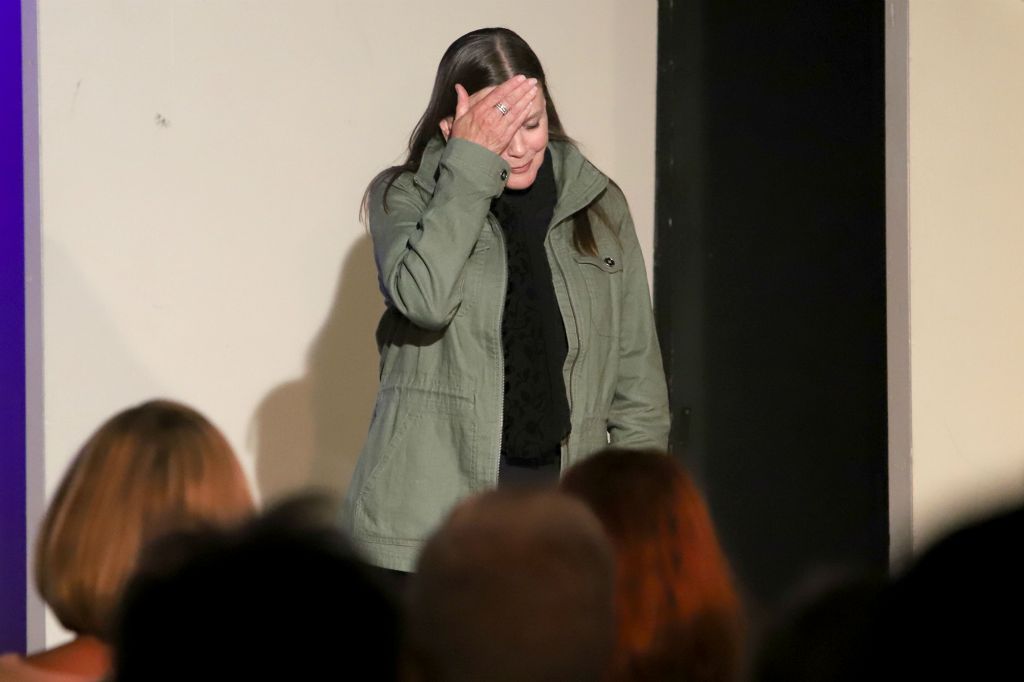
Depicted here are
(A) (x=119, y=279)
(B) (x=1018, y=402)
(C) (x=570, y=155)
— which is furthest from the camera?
(B) (x=1018, y=402)

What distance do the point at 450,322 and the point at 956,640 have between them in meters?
1.52

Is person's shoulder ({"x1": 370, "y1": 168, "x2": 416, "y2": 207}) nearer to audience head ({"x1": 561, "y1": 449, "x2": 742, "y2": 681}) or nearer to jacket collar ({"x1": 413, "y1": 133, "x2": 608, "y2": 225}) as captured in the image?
jacket collar ({"x1": 413, "y1": 133, "x2": 608, "y2": 225})

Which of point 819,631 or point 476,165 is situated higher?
point 476,165

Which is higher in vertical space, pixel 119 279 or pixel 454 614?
pixel 119 279

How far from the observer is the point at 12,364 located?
264 centimetres

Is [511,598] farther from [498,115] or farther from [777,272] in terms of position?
[777,272]

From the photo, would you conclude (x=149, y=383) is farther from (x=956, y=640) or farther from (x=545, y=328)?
(x=956, y=640)

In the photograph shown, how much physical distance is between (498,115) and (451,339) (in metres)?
0.37

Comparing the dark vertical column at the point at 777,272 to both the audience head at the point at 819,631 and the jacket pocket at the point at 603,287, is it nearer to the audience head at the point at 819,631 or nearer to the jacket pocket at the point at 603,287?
the jacket pocket at the point at 603,287

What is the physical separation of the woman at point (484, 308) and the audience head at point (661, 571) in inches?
27.8

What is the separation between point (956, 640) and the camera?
27.8 inches

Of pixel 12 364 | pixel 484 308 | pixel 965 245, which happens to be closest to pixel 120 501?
pixel 484 308

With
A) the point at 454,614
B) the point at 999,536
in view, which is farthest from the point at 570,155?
the point at 999,536

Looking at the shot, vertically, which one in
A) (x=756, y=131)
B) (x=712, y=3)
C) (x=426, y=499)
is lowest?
(x=426, y=499)
